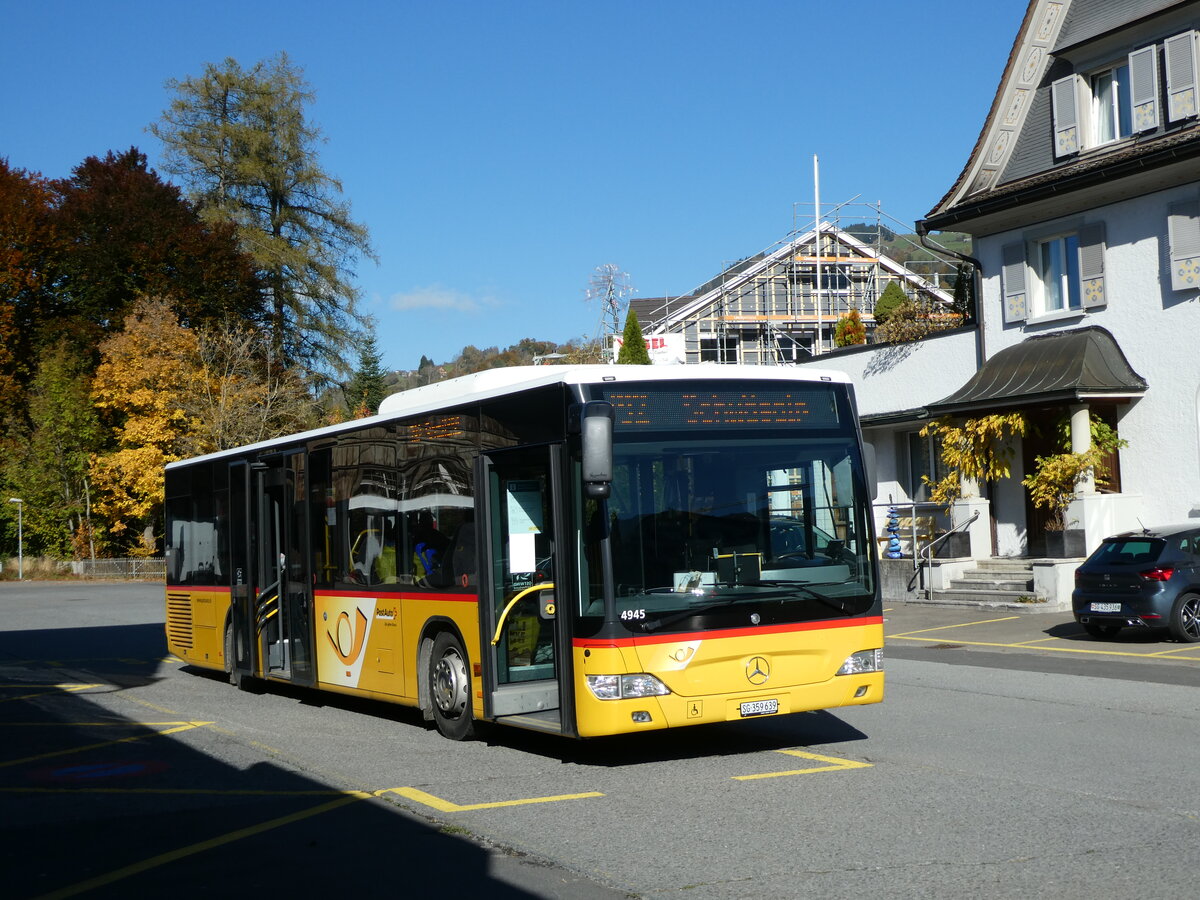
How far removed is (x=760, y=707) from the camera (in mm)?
9492

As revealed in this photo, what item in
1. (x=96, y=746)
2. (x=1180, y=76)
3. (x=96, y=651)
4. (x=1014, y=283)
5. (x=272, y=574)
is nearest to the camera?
(x=96, y=746)

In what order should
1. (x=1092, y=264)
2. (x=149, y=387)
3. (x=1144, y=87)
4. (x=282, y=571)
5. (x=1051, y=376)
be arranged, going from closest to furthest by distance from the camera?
(x=282, y=571)
(x=1144, y=87)
(x=1051, y=376)
(x=1092, y=264)
(x=149, y=387)

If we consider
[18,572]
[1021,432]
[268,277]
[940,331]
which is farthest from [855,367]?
[18,572]

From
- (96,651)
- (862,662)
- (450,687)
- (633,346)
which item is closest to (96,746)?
(450,687)

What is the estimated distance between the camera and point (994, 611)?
77.6ft

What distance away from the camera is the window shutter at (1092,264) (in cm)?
2450

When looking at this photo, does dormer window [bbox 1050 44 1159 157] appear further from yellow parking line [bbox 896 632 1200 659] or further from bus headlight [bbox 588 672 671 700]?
bus headlight [bbox 588 672 671 700]

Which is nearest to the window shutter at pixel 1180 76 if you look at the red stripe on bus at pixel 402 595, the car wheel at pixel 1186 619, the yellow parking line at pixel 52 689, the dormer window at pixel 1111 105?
the dormer window at pixel 1111 105

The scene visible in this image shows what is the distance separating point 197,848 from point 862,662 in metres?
4.95

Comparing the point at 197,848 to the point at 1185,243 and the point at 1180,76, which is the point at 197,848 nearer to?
the point at 1185,243

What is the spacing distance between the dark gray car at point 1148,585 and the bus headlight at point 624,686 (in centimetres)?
1097

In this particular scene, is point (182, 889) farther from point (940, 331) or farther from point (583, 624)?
point (940, 331)

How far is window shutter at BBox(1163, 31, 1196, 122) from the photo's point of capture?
22922 mm

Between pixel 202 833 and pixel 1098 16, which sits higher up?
pixel 1098 16
